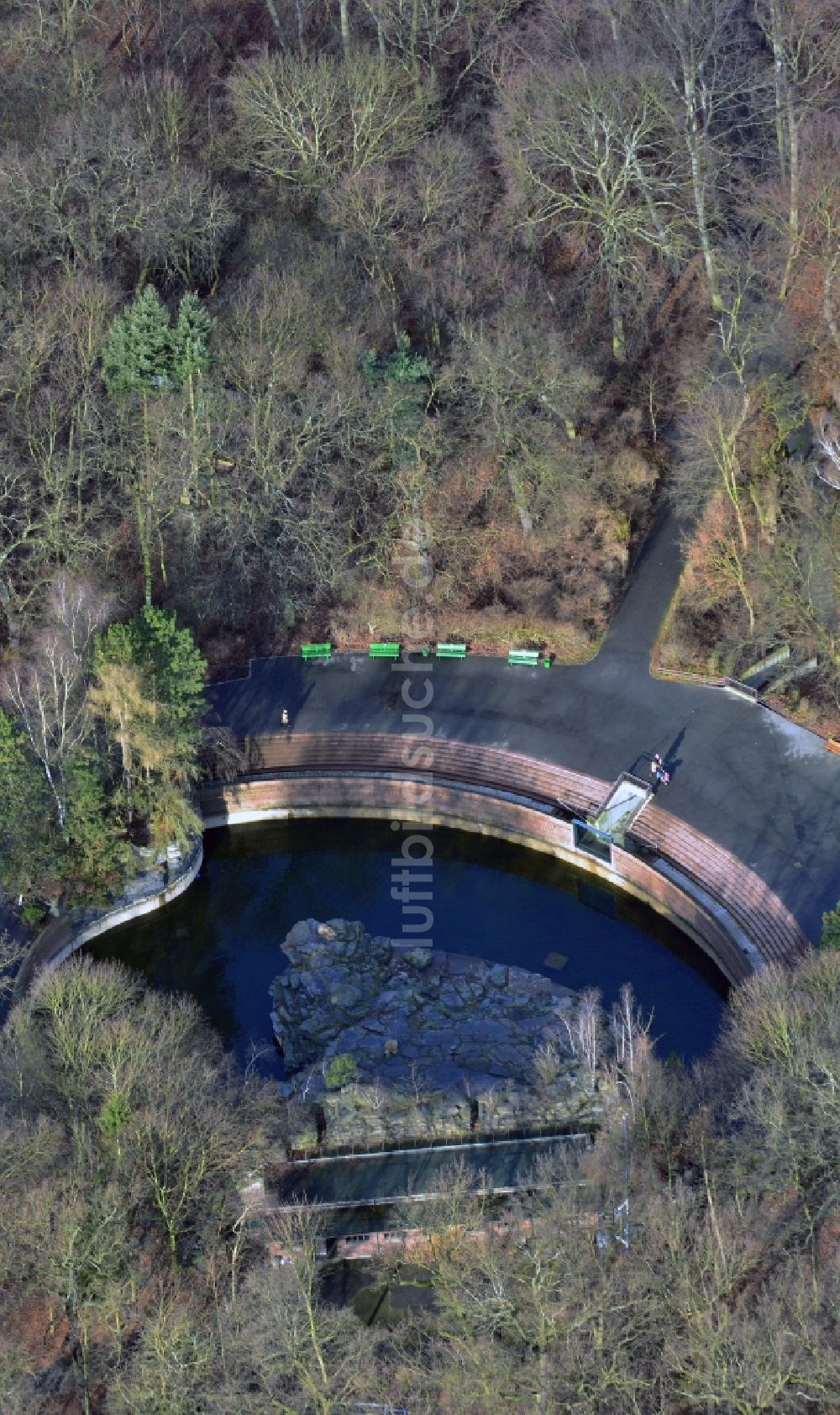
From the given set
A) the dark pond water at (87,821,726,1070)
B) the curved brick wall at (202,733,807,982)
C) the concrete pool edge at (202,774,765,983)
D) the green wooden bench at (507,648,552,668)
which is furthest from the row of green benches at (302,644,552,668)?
the dark pond water at (87,821,726,1070)

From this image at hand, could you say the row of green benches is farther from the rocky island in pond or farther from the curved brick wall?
the rocky island in pond

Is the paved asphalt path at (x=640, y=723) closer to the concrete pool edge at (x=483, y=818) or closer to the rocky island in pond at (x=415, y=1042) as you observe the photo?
the concrete pool edge at (x=483, y=818)

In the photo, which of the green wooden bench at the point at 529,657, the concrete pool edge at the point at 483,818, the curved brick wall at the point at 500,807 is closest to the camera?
the curved brick wall at the point at 500,807

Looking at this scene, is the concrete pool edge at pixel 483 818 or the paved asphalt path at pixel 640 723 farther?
the paved asphalt path at pixel 640 723

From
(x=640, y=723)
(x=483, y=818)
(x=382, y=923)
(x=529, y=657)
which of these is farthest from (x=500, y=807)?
(x=529, y=657)

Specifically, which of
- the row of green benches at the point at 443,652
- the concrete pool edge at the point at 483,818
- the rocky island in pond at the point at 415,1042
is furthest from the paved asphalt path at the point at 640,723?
the rocky island in pond at the point at 415,1042

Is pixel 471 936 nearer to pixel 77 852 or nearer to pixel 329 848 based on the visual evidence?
pixel 329 848
